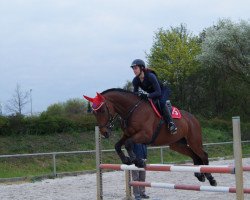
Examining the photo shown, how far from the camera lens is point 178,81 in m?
38.3

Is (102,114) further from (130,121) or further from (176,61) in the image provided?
(176,61)

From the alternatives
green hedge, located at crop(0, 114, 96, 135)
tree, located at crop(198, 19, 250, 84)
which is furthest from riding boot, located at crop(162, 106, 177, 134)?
tree, located at crop(198, 19, 250, 84)

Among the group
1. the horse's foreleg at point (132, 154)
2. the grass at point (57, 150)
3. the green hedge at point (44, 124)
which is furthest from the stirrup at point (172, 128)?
the green hedge at point (44, 124)

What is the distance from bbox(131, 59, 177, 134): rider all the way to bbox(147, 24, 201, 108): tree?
2888 cm

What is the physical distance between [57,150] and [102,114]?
14.2 metres

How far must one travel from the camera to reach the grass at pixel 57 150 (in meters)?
17.3

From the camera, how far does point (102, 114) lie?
24.2ft

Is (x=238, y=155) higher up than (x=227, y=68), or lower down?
lower down

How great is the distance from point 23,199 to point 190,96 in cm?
2892

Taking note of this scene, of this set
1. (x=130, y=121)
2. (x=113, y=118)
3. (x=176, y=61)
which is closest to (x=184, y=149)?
(x=130, y=121)

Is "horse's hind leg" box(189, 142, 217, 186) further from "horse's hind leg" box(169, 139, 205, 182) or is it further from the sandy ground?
the sandy ground

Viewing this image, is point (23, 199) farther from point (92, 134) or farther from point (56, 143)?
point (92, 134)

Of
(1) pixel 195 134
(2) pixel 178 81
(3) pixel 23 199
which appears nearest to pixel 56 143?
(3) pixel 23 199

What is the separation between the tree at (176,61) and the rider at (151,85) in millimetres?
28885
